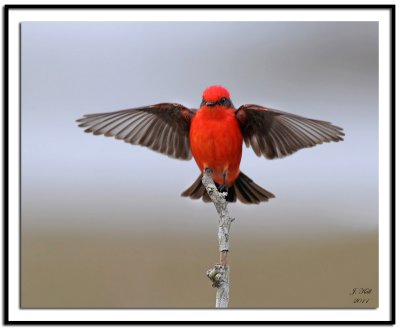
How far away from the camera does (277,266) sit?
4598mm

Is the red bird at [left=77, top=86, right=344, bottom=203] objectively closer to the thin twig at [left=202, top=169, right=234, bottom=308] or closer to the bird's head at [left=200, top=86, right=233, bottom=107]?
the bird's head at [left=200, top=86, right=233, bottom=107]

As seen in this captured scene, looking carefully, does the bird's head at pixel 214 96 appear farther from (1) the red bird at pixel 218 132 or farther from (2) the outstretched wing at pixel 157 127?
(2) the outstretched wing at pixel 157 127

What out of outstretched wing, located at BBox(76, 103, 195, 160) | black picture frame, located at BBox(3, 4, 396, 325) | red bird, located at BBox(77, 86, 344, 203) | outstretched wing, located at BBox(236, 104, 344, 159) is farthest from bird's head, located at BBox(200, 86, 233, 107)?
black picture frame, located at BBox(3, 4, 396, 325)

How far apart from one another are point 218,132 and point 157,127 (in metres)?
0.49

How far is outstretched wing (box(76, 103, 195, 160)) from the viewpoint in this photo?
4.31 metres

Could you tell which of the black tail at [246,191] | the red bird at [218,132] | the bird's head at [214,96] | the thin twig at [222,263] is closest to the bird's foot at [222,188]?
the red bird at [218,132]

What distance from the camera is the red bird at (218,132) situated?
4047mm

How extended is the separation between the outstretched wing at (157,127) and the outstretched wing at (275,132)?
0.32 meters

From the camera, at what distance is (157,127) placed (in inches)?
174

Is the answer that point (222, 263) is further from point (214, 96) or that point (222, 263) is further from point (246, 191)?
point (246, 191)
